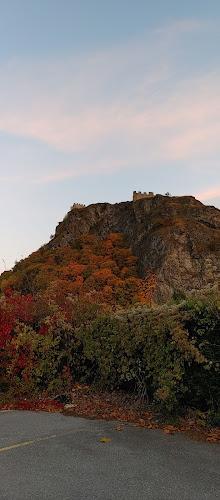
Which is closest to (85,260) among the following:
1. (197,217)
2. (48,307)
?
(197,217)

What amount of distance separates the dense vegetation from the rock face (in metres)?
37.3

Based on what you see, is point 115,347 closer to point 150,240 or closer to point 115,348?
point 115,348

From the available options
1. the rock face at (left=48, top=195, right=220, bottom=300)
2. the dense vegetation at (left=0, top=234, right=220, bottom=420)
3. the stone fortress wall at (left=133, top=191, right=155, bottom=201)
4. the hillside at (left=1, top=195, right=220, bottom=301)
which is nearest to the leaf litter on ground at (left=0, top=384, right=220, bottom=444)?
the dense vegetation at (left=0, top=234, right=220, bottom=420)

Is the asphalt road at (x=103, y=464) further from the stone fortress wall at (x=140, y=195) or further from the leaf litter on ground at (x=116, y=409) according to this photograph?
the stone fortress wall at (x=140, y=195)

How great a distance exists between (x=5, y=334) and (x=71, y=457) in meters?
5.55

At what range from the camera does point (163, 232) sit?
7906cm

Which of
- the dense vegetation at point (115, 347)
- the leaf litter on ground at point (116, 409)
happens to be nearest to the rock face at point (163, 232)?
the dense vegetation at point (115, 347)

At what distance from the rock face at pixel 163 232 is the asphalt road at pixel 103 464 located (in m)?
41.2

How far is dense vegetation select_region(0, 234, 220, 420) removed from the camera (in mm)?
7078

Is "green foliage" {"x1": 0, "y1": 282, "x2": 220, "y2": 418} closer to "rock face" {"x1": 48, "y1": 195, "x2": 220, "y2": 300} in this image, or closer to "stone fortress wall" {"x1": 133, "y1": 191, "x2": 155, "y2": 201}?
"rock face" {"x1": 48, "y1": 195, "x2": 220, "y2": 300}

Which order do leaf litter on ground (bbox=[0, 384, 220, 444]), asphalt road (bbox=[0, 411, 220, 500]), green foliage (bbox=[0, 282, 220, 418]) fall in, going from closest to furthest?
asphalt road (bbox=[0, 411, 220, 500]), leaf litter on ground (bbox=[0, 384, 220, 444]), green foliage (bbox=[0, 282, 220, 418])

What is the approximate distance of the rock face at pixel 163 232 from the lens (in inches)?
2712

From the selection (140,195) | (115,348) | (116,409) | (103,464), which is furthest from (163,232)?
(103,464)

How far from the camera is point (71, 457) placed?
5.68 m
